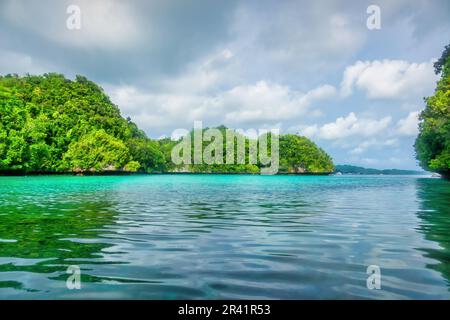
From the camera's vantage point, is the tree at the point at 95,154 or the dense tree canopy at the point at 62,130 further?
the tree at the point at 95,154

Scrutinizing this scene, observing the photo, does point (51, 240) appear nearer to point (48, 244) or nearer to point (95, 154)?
point (48, 244)

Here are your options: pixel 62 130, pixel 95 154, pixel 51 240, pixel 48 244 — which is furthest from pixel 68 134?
pixel 48 244

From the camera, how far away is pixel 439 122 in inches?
1877

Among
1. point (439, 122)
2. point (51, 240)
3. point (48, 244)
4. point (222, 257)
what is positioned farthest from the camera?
point (439, 122)

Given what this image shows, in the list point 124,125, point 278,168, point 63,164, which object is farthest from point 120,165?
point 278,168

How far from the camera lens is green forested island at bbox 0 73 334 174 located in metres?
76.2

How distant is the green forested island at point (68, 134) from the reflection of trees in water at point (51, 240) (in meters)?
63.9

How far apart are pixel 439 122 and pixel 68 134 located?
279ft

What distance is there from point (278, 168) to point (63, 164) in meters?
106

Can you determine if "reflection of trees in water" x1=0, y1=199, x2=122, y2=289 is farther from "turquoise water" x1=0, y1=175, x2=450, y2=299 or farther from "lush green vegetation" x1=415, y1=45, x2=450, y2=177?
"lush green vegetation" x1=415, y1=45, x2=450, y2=177

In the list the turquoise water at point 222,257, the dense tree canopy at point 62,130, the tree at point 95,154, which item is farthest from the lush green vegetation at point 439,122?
the tree at point 95,154

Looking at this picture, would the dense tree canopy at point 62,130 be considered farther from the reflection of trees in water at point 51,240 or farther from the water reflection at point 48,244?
the water reflection at point 48,244

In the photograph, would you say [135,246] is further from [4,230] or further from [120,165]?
[120,165]

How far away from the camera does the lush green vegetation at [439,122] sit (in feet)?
152
